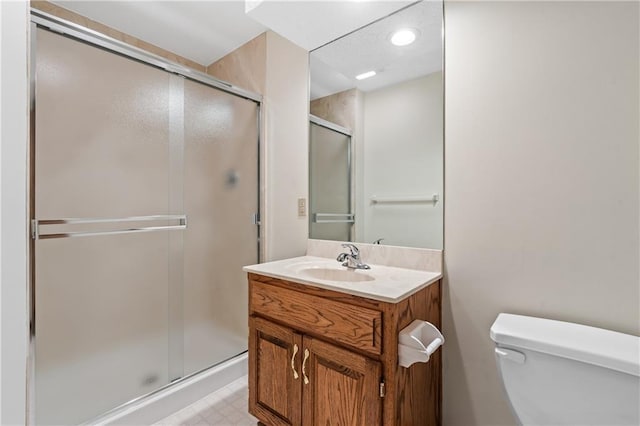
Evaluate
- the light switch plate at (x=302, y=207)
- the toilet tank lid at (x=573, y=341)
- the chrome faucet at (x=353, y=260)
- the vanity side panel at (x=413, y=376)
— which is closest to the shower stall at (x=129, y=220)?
the light switch plate at (x=302, y=207)

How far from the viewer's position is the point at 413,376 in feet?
3.44

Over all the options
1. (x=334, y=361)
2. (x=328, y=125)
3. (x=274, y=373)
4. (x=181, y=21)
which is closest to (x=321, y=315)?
(x=334, y=361)

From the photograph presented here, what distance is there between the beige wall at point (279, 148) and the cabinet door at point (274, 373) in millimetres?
695

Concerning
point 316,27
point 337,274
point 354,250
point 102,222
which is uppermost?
point 316,27

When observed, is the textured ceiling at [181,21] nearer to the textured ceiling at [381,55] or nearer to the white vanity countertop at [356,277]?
the textured ceiling at [381,55]

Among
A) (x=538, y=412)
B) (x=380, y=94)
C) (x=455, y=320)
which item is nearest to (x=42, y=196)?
(x=380, y=94)

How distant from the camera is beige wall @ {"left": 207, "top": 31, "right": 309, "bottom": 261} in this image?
194 cm

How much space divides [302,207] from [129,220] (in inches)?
38.2

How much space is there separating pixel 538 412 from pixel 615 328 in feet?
1.25

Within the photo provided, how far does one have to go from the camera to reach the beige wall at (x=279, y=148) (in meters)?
1.94

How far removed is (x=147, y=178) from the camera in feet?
5.12

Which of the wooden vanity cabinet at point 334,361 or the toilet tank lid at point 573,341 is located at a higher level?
the toilet tank lid at point 573,341

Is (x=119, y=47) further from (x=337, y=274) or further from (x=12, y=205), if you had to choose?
(x=337, y=274)

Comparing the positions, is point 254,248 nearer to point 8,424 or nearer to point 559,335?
point 8,424
